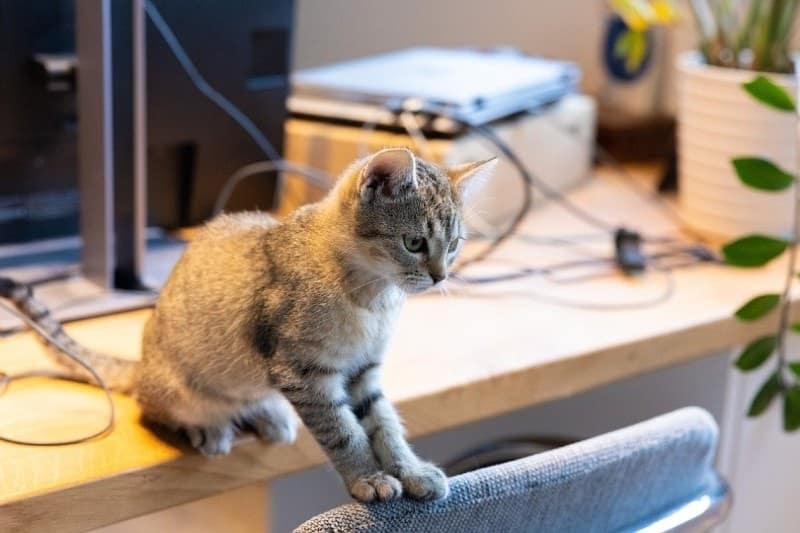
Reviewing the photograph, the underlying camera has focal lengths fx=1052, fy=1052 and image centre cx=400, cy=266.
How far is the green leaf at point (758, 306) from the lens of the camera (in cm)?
Answer: 97

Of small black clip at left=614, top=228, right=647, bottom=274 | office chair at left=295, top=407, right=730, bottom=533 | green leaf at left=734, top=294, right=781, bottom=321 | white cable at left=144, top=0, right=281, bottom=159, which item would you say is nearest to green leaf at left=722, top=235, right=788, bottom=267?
green leaf at left=734, top=294, right=781, bottom=321

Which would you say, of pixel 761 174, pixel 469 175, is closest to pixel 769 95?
pixel 761 174

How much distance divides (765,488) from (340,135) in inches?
24.9

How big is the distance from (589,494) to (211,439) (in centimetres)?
27

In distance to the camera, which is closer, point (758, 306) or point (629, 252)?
point (758, 306)

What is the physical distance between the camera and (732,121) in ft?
3.99

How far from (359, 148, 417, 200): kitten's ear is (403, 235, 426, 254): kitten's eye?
0.03 metres

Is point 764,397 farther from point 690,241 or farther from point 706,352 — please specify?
point 690,241

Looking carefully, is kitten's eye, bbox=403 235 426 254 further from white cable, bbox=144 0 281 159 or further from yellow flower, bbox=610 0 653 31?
yellow flower, bbox=610 0 653 31

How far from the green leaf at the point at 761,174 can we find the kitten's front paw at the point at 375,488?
0.50 metres

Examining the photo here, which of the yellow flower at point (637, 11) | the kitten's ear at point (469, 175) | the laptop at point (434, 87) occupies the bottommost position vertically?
the laptop at point (434, 87)

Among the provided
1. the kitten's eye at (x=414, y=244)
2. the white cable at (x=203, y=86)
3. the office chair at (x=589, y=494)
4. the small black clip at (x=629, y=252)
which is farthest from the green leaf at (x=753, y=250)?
the white cable at (x=203, y=86)

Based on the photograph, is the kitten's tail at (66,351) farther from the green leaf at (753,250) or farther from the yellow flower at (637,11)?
the yellow flower at (637,11)

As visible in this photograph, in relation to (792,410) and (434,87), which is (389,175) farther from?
(434,87)
